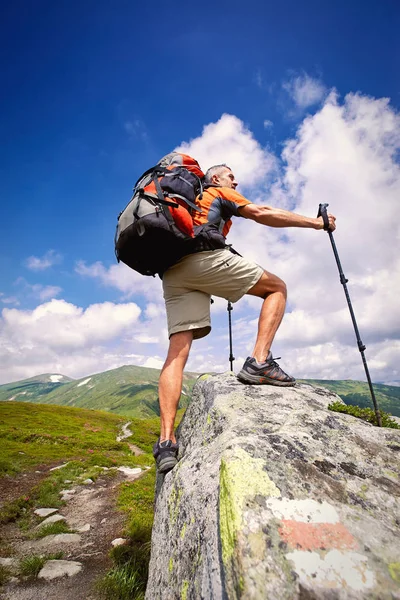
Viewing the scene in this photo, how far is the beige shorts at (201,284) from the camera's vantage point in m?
5.26

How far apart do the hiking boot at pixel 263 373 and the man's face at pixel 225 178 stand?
3582 millimetres

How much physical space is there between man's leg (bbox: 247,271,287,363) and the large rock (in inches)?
35.1

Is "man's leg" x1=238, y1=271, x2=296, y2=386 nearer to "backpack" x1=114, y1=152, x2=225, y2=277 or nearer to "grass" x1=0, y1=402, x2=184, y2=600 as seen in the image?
"backpack" x1=114, y1=152, x2=225, y2=277

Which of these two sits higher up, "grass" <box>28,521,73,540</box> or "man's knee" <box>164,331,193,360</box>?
"man's knee" <box>164,331,193,360</box>

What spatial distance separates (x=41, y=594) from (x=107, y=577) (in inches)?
47.4

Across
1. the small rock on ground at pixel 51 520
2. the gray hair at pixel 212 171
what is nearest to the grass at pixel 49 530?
the small rock on ground at pixel 51 520

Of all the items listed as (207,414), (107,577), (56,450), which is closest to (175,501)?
(207,414)

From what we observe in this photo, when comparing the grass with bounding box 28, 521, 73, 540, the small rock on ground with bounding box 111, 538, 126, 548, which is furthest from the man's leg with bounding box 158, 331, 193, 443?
the grass with bounding box 28, 521, 73, 540

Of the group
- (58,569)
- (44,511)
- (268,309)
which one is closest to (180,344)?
(268,309)

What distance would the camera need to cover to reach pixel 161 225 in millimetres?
4449

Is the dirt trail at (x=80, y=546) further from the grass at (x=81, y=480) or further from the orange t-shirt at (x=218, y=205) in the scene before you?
the orange t-shirt at (x=218, y=205)

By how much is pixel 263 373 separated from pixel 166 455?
2.16 meters

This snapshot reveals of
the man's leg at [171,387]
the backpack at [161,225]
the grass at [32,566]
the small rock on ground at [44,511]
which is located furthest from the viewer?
the small rock on ground at [44,511]

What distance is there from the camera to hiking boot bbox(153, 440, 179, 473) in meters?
4.77
